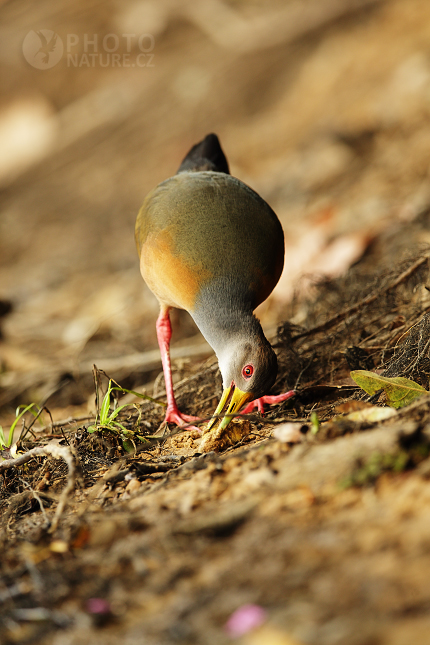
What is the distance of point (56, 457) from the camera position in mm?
2971

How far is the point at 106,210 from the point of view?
39.5 ft

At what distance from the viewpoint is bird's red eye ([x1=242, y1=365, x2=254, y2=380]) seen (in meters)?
3.69

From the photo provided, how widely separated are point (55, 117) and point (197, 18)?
4.51m

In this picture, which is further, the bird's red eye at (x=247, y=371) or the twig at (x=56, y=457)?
the bird's red eye at (x=247, y=371)

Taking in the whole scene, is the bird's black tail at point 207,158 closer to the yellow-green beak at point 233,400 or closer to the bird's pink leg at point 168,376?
the bird's pink leg at point 168,376

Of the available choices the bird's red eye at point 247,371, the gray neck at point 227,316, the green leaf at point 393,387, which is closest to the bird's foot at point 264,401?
the bird's red eye at point 247,371

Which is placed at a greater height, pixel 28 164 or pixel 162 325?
pixel 28 164

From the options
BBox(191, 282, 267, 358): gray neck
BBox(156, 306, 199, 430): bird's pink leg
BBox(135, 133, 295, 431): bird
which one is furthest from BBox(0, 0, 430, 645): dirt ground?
BBox(191, 282, 267, 358): gray neck

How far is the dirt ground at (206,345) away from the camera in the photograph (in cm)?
178

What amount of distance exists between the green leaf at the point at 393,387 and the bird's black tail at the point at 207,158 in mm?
2978

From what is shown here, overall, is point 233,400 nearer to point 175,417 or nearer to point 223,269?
point 175,417

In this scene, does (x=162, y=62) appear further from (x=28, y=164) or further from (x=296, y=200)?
(x=296, y=200)

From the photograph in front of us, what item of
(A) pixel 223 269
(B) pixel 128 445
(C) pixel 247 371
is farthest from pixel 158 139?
(B) pixel 128 445

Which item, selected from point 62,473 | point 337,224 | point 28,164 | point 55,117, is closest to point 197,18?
point 55,117
